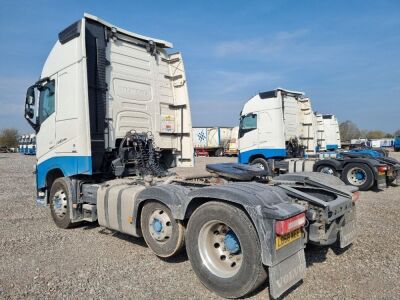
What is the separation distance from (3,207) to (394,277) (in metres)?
8.49

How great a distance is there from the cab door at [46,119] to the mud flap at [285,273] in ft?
16.2

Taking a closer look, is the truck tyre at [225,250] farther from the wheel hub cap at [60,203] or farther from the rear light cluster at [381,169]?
the rear light cluster at [381,169]

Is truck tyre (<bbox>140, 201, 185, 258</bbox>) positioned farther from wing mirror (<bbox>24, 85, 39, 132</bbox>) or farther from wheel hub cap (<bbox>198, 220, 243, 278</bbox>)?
wing mirror (<bbox>24, 85, 39, 132</bbox>)

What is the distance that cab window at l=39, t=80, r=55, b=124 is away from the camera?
6543mm

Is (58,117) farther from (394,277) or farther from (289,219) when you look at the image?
(394,277)

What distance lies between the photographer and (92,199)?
5.91m

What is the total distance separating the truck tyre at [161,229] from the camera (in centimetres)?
429

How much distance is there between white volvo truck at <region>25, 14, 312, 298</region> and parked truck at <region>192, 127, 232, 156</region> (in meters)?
29.8

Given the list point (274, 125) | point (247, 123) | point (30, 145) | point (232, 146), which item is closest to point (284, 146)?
point (274, 125)

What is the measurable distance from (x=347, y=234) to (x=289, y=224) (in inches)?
67.2

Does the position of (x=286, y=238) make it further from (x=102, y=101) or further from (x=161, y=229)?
(x=102, y=101)

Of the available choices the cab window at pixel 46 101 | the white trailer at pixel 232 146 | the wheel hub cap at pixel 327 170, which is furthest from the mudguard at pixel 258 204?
the white trailer at pixel 232 146

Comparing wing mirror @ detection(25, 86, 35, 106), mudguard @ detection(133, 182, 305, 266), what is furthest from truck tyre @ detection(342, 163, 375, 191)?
wing mirror @ detection(25, 86, 35, 106)

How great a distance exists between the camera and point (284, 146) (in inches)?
507
